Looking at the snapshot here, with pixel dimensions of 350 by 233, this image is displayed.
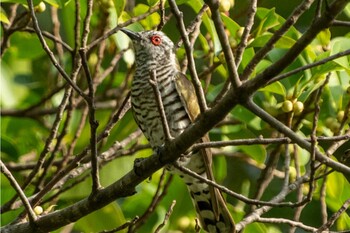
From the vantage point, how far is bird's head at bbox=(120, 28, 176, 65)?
4680 millimetres

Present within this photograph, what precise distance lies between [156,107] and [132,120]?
29.8 inches

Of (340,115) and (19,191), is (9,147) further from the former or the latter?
(340,115)

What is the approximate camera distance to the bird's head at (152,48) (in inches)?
184

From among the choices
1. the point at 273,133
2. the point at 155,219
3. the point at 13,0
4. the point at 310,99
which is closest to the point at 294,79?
the point at 310,99

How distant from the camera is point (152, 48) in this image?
472cm

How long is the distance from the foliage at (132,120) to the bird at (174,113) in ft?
0.41

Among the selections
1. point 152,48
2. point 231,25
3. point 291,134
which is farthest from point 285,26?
point 152,48

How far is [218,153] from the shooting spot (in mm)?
5066

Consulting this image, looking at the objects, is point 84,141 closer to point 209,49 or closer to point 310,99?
point 209,49

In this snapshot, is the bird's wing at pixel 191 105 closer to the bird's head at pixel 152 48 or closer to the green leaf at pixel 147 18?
the bird's head at pixel 152 48

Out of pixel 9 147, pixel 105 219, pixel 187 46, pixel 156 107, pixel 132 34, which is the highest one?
pixel 187 46

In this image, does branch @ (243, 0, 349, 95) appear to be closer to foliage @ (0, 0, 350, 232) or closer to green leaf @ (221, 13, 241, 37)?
foliage @ (0, 0, 350, 232)

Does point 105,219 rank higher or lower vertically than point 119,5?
lower

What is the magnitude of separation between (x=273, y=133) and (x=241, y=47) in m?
1.51
